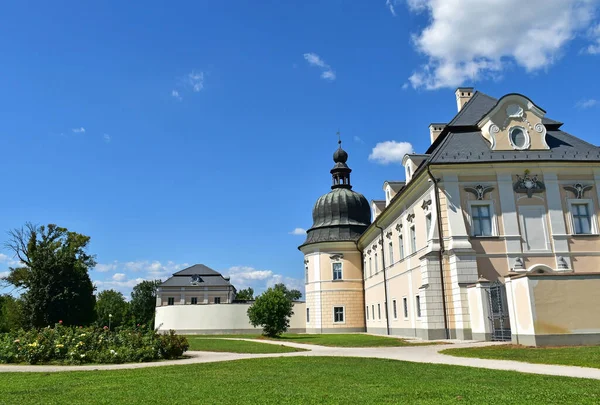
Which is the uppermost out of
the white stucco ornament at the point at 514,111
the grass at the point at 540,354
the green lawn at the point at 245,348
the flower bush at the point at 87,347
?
the white stucco ornament at the point at 514,111

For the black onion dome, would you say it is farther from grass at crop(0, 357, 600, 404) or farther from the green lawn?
grass at crop(0, 357, 600, 404)

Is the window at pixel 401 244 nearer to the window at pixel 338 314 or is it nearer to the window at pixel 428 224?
the window at pixel 428 224

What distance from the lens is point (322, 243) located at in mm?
43938

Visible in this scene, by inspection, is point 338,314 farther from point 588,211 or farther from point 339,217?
point 588,211

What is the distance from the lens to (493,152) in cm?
2394

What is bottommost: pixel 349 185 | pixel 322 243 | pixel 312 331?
pixel 312 331

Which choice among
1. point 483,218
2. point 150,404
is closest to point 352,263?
point 483,218

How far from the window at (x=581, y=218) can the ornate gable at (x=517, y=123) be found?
3.37 metres

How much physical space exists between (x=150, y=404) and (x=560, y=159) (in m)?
23.1

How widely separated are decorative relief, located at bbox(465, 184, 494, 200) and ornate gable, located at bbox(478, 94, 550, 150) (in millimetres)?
2567

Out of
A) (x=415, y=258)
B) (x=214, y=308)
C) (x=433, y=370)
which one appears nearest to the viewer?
(x=433, y=370)

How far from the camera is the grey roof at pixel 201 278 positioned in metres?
75.7

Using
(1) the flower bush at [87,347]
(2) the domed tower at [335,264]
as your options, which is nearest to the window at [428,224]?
(1) the flower bush at [87,347]

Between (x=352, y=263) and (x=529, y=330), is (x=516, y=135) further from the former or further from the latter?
(x=352, y=263)
